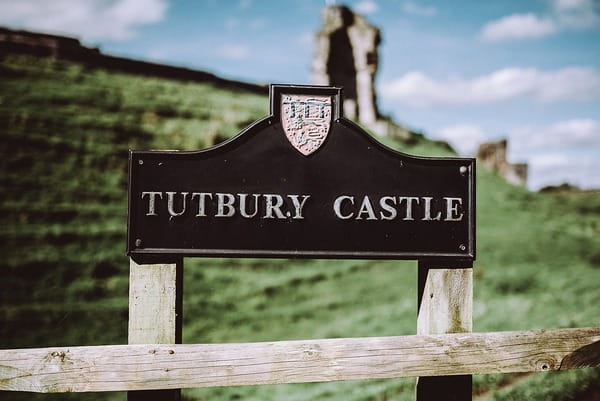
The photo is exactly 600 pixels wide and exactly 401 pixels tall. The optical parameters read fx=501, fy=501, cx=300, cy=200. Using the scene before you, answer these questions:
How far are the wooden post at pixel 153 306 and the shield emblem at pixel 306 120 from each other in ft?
3.32

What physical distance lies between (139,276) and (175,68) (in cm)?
2095

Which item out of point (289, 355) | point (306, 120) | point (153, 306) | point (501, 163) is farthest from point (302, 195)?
point (501, 163)

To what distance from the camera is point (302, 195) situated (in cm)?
289

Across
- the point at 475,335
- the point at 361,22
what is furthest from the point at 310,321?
the point at 361,22

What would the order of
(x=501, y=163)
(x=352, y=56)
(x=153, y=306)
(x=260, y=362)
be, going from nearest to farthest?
(x=260, y=362), (x=153, y=306), (x=352, y=56), (x=501, y=163)

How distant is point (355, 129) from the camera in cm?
295

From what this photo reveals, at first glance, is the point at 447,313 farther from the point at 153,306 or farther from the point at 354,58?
the point at 354,58

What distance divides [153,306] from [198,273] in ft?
21.3

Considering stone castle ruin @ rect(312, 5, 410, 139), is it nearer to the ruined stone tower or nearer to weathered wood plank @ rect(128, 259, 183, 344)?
the ruined stone tower

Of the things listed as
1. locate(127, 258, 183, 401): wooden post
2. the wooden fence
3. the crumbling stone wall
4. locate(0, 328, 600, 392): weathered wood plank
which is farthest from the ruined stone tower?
locate(127, 258, 183, 401): wooden post

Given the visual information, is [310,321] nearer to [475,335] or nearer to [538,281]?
[538,281]

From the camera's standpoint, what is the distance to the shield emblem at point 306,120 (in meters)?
2.88

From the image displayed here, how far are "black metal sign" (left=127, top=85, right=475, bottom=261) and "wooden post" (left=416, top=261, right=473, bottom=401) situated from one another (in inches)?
4.8

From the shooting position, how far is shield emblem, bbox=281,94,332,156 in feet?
9.45
